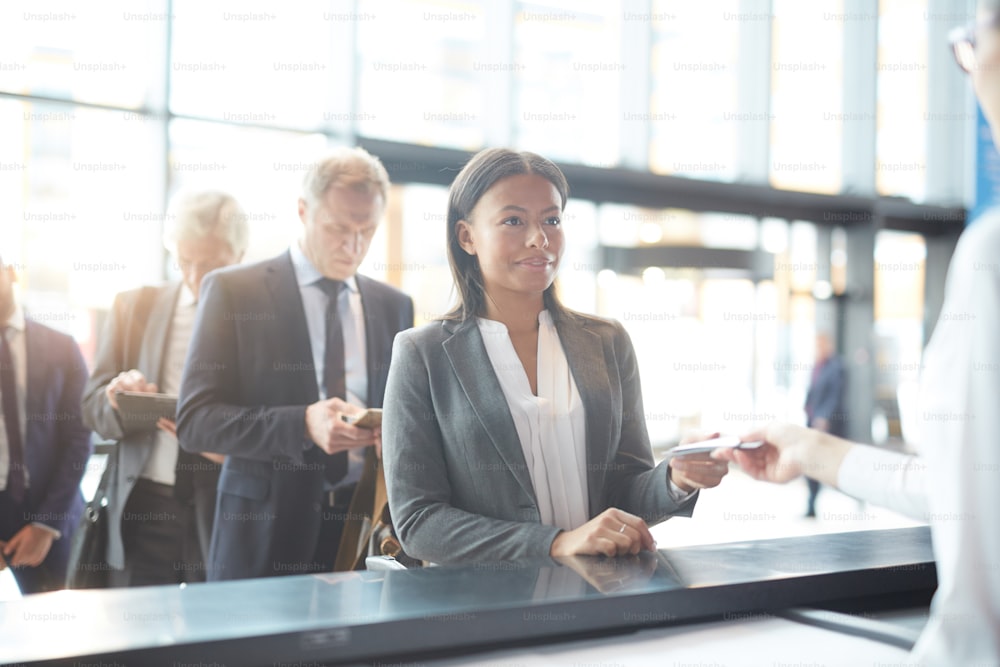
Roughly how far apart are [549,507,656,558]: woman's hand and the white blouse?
5.9 inches

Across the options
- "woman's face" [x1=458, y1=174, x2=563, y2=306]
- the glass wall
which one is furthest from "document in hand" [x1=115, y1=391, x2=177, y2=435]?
"woman's face" [x1=458, y1=174, x2=563, y2=306]

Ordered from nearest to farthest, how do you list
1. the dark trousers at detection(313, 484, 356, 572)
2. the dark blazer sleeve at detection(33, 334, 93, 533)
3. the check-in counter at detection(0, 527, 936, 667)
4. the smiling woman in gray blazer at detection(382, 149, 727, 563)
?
the check-in counter at detection(0, 527, 936, 667) → the smiling woman in gray blazer at detection(382, 149, 727, 563) → the dark trousers at detection(313, 484, 356, 572) → the dark blazer sleeve at detection(33, 334, 93, 533)

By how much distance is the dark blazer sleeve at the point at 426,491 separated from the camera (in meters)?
1.69

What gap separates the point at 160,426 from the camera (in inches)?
123

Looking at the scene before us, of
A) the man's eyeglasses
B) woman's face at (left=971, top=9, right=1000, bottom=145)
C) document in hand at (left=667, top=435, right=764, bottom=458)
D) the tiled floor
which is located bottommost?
the tiled floor

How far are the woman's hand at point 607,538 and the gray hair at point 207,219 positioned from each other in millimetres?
2200

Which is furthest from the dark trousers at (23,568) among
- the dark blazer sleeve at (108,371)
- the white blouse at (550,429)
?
the white blouse at (550,429)

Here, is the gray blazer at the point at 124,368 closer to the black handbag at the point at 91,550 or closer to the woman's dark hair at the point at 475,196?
the black handbag at the point at 91,550

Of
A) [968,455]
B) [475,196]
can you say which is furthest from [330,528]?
[968,455]

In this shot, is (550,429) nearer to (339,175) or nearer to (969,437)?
(969,437)

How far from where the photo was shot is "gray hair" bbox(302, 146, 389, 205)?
292 cm

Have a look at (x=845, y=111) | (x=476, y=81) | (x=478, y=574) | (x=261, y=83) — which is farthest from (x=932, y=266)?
(x=478, y=574)

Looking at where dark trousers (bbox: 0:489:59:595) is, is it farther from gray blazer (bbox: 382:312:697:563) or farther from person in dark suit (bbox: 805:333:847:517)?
person in dark suit (bbox: 805:333:847:517)

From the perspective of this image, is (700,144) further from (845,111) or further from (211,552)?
(211,552)
